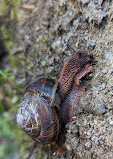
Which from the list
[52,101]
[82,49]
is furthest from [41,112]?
[82,49]

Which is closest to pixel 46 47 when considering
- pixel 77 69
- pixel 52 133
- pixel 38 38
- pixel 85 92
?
pixel 38 38

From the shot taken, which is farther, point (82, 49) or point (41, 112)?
point (82, 49)

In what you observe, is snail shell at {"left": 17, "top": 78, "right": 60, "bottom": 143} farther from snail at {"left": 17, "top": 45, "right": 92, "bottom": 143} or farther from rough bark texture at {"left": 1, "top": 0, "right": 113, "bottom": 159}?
rough bark texture at {"left": 1, "top": 0, "right": 113, "bottom": 159}

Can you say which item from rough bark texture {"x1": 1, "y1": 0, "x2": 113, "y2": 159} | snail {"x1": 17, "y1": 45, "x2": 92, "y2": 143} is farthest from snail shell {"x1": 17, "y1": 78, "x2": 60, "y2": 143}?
rough bark texture {"x1": 1, "y1": 0, "x2": 113, "y2": 159}

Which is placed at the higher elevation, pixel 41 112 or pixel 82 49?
pixel 82 49

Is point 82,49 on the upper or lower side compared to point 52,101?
upper

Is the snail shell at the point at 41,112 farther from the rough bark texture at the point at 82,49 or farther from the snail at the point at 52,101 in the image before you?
the rough bark texture at the point at 82,49

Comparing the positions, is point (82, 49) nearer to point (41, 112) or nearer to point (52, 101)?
point (52, 101)
